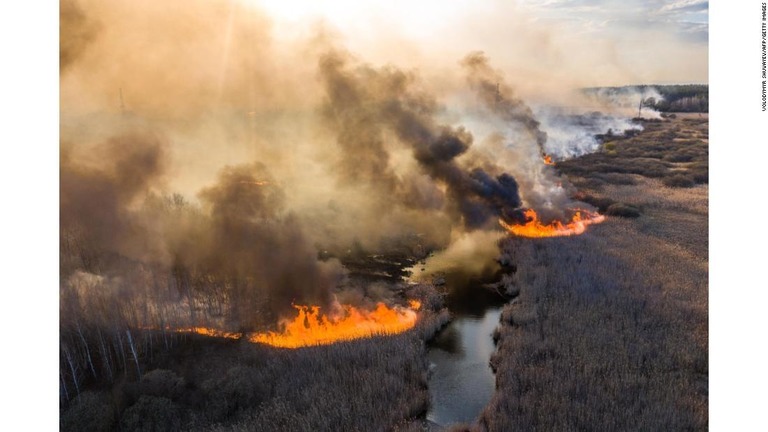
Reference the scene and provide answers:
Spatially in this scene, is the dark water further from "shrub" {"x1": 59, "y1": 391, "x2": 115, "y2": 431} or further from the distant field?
"shrub" {"x1": 59, "y1": 391, "x2": 115, "y2": 431}

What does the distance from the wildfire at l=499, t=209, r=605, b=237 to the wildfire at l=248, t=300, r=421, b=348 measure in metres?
16.9

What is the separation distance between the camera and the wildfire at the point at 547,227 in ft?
Answer: 116

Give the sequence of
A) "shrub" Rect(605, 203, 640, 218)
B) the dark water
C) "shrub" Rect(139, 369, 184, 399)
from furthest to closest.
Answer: "shrub" Rect(605, 203, 640, 218), the dark water, "shrub" Rect(139, 369, 184, 399)

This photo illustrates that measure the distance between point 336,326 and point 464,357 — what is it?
5978 mm

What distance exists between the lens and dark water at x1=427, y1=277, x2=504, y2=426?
635 inches

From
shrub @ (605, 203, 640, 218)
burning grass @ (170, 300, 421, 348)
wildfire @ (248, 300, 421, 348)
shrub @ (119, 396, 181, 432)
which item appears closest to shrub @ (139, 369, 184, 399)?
shrub @ (119, 396, 181, 432)

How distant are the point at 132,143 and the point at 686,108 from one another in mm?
122472

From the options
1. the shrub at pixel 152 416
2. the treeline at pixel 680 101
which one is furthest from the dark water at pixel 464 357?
the treeline at pixel 680 101

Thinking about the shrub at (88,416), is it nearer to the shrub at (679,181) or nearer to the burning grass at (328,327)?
the burning grass at (328,327)

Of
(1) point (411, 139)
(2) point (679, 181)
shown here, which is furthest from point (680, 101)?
(1) point (411, 139)

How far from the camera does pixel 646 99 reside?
4375 inches

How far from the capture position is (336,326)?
68.4 ft

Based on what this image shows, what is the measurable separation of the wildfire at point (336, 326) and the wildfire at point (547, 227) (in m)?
16.9

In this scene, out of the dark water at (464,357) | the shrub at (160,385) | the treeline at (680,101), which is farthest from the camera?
the treeline at (680,101)
